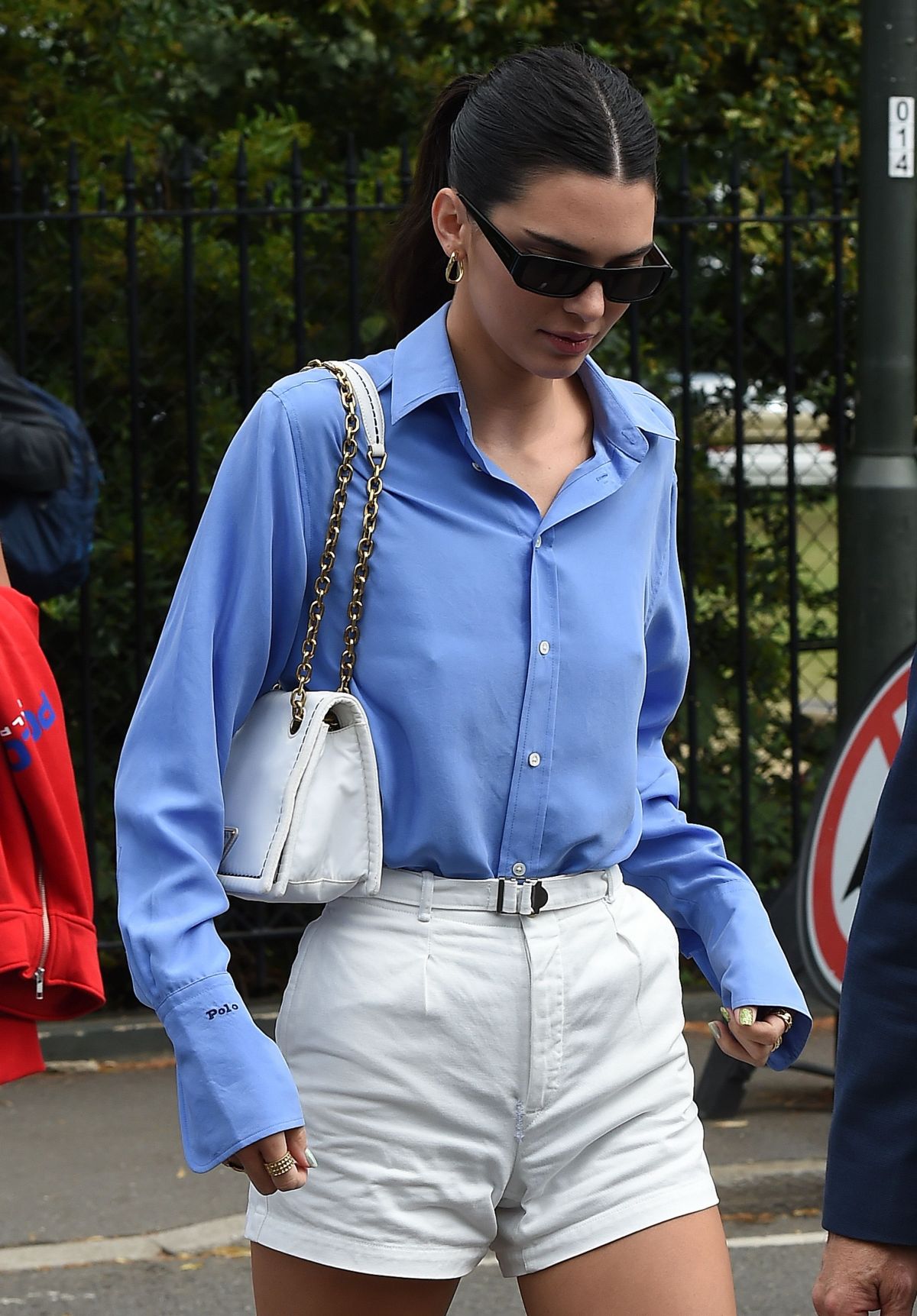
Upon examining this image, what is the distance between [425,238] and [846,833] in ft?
8.53

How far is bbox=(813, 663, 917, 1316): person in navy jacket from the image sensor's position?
1646 mm

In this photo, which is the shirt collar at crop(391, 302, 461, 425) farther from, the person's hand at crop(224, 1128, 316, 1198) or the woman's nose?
the person's hand at crop(224, 1128, 316, 1198)

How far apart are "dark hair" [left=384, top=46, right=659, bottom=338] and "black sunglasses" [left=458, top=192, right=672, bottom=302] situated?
0.06 meters

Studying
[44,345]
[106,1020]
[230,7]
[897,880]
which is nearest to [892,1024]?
[897,880]

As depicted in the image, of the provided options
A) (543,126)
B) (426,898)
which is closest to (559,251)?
(543,126)

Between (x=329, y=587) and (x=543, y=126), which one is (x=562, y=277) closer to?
(x=543, y=126)

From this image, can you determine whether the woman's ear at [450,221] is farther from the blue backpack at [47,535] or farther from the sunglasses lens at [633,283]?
the blue backpack at [47,535]

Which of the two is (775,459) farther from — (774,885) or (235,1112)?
(235,1112)

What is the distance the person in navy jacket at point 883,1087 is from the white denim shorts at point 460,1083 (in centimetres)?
42

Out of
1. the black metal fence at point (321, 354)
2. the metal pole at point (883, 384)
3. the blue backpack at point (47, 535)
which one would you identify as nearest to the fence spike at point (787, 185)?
the black metal fence at point (321, 354)

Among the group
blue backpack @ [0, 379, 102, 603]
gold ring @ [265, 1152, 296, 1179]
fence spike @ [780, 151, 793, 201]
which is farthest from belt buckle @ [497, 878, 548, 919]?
fence spike @ [780, 151, 793, 201]

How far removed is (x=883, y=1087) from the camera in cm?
166

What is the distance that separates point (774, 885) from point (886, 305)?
229 cm

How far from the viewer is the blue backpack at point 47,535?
13.8ft
